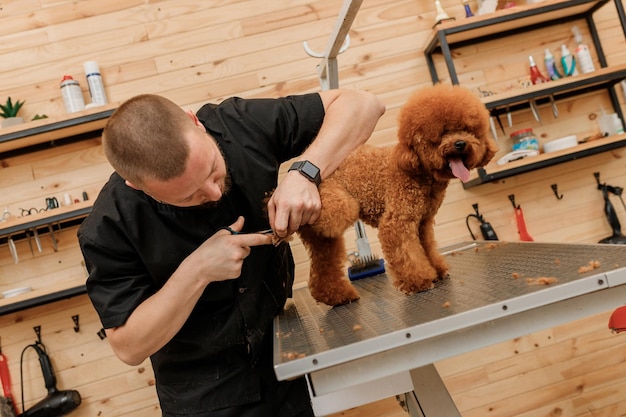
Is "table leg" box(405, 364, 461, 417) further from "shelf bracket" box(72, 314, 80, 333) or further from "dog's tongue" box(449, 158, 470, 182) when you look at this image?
"shelf bracket" box(72, 314, 80, 333)

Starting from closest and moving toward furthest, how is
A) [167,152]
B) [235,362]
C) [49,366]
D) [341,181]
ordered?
[167,152] → [341,181] → [235,362] → [49,366]

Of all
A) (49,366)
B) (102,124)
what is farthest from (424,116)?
(49,366)

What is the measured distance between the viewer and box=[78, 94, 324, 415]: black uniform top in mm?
1146

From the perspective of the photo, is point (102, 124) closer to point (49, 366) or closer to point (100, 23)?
point (100, 23)

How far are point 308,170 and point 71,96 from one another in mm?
1400

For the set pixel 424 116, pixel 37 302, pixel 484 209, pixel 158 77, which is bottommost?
pixel 484 209

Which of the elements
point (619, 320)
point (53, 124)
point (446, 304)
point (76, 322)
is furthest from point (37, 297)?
point (619, 320)

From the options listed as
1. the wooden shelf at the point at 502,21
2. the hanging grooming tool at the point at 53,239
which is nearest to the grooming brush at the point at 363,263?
the wooden shelf at the point at 502,21

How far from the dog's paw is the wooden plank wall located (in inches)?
34.2

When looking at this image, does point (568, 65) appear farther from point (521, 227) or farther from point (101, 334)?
point (101, 334)

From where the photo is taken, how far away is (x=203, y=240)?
1216 millimetres

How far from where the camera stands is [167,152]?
97 centimetres

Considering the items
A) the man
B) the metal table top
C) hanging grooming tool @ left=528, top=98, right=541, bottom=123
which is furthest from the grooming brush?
hanging grooming tool @ left=528, top=98, right=541, bottom=123

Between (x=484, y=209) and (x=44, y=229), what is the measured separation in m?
1.94
